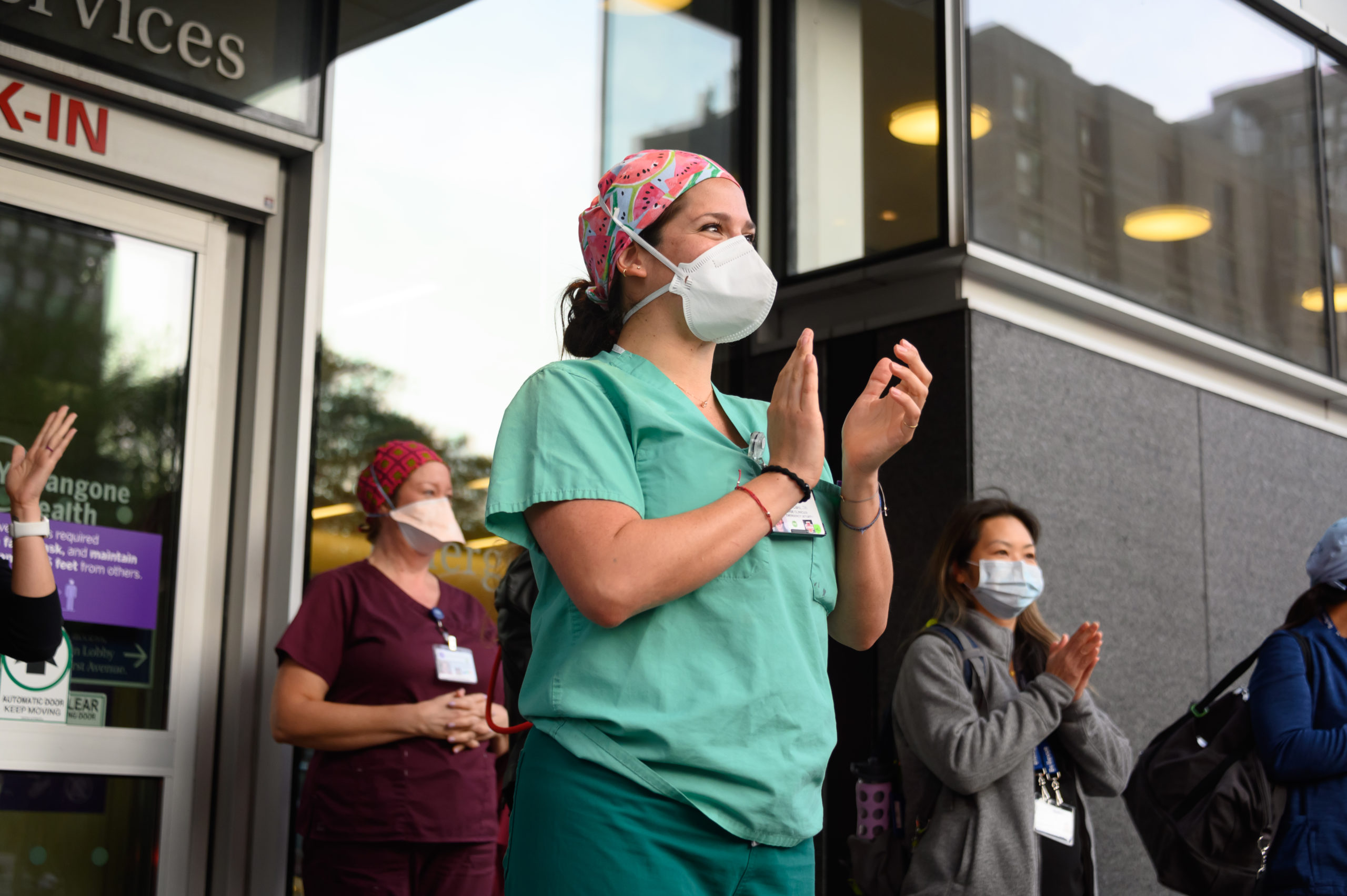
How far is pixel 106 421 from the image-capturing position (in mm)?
3908

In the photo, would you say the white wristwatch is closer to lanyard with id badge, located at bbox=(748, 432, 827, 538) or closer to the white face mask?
the white face mask

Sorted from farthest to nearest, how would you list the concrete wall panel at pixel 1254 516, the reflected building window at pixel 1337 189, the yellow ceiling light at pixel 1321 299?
the reflected building window at pixel 1337 189
the yellow ceiling light at pixel 1321 299
the concrete wall panel at pixel 1254 516

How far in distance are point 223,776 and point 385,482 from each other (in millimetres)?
1022

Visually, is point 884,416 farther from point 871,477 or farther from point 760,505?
point 760,505

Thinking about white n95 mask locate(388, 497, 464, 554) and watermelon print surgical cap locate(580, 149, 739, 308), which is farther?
white n95 mask locate(388, 497, 464, 554)

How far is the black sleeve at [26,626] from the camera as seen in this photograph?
2.77m

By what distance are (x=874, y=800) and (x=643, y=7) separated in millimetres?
3256

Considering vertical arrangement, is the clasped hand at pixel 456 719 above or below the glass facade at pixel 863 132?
below

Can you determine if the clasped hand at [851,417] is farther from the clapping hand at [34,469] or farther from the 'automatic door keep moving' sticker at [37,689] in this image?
the 'automatic door keep moving' sticker at [37,689]

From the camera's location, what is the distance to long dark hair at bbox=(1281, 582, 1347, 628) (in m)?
3.73

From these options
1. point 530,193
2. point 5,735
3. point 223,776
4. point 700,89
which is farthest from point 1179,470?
point 5,735

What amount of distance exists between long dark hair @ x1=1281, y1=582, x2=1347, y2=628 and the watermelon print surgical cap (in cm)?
259

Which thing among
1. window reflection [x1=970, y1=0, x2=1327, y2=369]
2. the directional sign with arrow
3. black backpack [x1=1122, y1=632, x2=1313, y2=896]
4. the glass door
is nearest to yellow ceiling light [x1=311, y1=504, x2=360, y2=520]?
the glass door

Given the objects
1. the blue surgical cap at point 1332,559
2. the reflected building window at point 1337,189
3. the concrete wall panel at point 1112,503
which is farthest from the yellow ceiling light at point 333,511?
the reflected building window at point 1337,189
